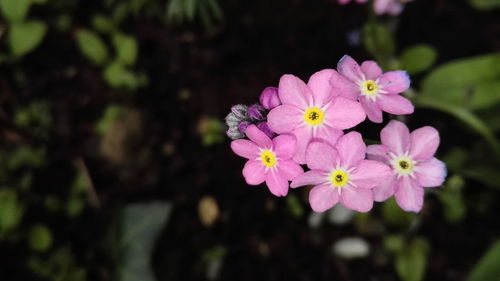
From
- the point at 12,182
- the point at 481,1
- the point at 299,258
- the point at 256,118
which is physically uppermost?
the point at 481,1

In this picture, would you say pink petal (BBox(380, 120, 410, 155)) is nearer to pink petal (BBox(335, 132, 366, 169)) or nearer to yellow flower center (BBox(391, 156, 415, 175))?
yellow flower center (BBox(391, 156, 415, 175))

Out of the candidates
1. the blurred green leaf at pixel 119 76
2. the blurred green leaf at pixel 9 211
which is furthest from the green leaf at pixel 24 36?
the blurred green leaf at pixel 9 211

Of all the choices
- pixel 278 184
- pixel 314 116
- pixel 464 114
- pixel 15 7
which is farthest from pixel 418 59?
pixel 15 7

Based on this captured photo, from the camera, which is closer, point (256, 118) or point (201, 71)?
point (256, 118)

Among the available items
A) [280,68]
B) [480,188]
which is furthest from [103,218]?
[480,188]

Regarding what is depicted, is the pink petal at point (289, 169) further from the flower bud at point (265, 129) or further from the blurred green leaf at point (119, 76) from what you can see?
the blurred green leaf at point (119, 76)

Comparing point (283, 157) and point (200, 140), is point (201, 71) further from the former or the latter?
point (283, 157)

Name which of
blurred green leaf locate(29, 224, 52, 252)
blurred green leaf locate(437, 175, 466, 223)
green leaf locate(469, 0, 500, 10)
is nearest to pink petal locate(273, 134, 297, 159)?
blurred green leaf locate(437, 175, 466, 223)
